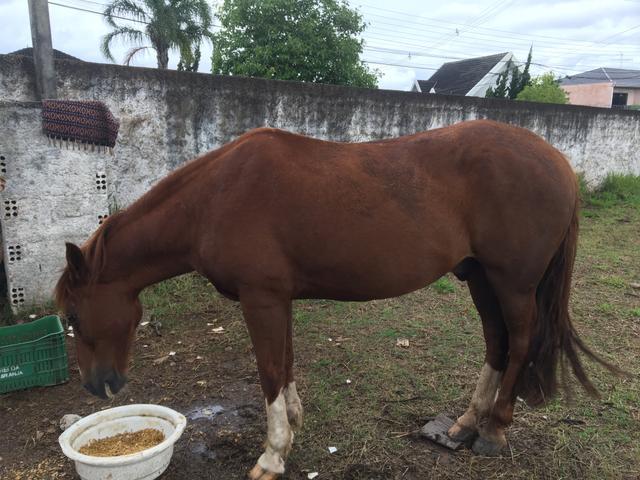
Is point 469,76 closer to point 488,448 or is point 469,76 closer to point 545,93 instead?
point 545,93

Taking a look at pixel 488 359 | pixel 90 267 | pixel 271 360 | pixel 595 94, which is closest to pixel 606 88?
pixel 595 94

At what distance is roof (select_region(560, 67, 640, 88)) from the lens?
37331 mm

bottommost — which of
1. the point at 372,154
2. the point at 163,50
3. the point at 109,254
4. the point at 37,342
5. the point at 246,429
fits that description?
the point at 246,429

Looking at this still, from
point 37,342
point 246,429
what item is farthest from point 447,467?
point 37,342

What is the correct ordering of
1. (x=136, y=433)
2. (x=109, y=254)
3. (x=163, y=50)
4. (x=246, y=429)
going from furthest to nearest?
(x=163, y=50) < (x=246, y=429) < (x=136, y=433) < (x=109, y=254)

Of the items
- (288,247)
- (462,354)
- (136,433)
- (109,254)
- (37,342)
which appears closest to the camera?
(288,247)

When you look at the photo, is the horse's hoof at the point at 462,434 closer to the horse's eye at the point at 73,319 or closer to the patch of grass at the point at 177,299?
the horse's eye at the point at 73,319

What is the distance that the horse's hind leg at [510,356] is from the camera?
2562mm

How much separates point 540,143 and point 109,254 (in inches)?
97.8

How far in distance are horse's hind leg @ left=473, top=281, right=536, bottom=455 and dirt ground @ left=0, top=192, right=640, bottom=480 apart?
0.10m

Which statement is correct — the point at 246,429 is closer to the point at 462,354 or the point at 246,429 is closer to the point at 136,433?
the point at 136,433

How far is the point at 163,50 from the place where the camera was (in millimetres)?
18656

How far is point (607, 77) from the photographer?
129ft

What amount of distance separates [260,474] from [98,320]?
4.02 ft
